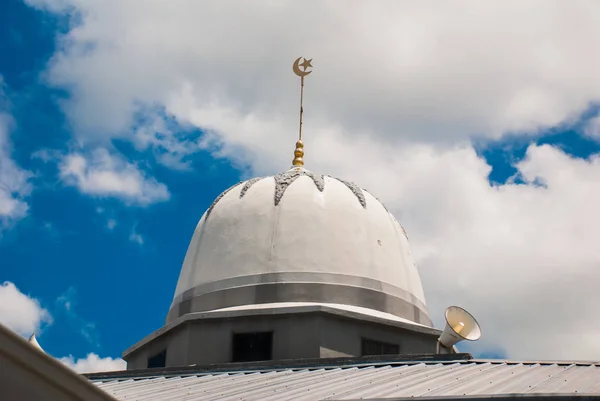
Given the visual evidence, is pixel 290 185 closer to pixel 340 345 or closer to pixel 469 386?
pixel 340 345

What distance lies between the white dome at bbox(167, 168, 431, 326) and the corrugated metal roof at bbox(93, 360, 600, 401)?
3.68 metres

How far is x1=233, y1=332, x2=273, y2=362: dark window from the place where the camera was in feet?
58.7

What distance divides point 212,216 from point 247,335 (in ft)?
13.4

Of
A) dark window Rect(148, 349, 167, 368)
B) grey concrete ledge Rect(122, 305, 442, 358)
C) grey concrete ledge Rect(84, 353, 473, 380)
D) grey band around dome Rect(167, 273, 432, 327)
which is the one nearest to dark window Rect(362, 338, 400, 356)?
grey concrete ledge Rect(122, 305, 442, 358)

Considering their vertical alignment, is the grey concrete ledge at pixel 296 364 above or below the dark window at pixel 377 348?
below

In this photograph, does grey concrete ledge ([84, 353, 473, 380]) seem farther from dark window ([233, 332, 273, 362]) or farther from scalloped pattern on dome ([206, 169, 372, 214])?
scalloped pattern on dome ([206, 169, 372, 214])

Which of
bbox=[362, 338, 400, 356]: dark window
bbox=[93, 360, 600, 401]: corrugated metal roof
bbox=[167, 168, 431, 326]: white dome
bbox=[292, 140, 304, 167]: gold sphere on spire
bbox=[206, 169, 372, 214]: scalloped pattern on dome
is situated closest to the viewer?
bbox=[93, 360, 600, 401]: corrugated metal roof

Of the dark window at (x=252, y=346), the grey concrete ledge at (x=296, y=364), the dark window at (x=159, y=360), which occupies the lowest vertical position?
the grey concrete ledge at (x=296, y=364)

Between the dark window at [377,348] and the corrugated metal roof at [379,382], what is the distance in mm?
2871

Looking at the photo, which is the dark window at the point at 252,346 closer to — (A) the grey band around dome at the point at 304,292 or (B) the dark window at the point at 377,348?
(A) the grey band around dome at the point at 304,292

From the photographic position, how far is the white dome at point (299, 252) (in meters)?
19.0

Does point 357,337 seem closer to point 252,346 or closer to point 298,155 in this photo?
point 252,346

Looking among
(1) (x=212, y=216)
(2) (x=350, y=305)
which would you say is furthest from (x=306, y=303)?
(1) (x=212, y=216)

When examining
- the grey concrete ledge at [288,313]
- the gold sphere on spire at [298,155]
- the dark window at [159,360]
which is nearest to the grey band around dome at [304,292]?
the grey concrete ledge at [288,313]
